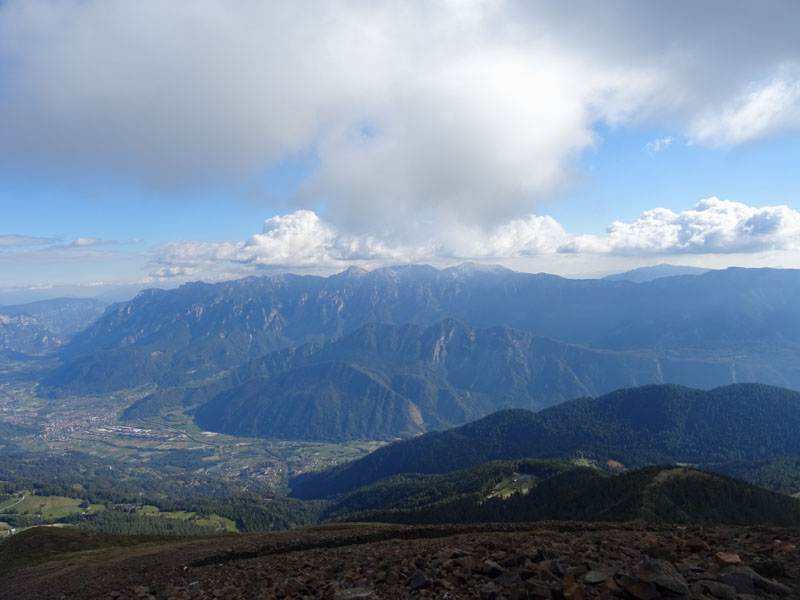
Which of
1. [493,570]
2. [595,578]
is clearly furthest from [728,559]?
[493,570]

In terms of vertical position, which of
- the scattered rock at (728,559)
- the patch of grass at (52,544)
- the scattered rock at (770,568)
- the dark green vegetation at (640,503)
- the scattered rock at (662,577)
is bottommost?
the dark green vegetation at (640,503)

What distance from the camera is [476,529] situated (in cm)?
4334

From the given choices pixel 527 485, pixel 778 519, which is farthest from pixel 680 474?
pixel 527 485

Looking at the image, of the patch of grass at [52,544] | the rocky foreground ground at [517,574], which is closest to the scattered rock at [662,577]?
the rocky foreground ground at [517,574]

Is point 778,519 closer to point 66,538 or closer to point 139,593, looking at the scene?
point 139,593

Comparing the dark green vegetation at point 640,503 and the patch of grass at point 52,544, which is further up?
the patch of grass at point 52,544

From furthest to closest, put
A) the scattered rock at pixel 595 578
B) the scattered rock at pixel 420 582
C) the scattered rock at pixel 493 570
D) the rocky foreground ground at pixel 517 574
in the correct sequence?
the scattered rock at pixel 420 582, the scattered rock at pixel 493 570, the scattered rock at pixel 595 578, the rocky foreground ground at pixel 517 574

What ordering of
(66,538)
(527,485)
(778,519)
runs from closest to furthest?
(66,538)
(778,519)
(527,485)

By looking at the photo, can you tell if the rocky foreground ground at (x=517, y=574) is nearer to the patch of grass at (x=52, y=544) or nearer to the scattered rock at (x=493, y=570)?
the scattered rock at (x=493, y=570)

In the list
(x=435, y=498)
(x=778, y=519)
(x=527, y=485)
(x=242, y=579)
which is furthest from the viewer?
(x=435, y=498)

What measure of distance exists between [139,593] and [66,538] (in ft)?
217

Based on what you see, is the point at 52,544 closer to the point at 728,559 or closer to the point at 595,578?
the point at 595,578

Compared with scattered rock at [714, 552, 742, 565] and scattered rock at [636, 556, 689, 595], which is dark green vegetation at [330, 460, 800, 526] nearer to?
scattered rock at [714, 552, 742, 565]

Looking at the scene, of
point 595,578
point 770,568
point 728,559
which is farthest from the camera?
point 728,559
